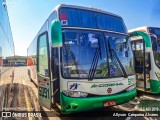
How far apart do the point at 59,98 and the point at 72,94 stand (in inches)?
15.1

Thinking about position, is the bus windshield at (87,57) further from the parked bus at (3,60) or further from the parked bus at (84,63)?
the parked bus at (3,60)

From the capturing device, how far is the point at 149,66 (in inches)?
333

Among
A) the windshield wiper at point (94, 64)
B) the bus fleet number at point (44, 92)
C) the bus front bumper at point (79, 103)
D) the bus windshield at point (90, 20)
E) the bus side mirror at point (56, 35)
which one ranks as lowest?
the bus front bumper at point (79, 103)

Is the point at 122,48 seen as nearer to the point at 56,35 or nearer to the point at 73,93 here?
the point at 73,93

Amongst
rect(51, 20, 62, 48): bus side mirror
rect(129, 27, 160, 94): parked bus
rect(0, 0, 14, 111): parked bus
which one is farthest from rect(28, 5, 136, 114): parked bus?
rect(129, 27, 160, 94): parked bus

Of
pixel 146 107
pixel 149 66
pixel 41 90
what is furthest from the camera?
pixel 149 66

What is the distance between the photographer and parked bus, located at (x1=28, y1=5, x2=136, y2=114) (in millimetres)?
4945

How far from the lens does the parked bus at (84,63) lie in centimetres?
495

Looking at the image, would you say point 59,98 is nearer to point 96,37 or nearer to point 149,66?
point 96,37

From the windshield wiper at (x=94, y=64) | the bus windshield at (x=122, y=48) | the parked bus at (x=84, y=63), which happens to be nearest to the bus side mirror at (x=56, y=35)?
the parked bus at (x=84, y=63)

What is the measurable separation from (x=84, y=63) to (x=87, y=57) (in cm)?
19

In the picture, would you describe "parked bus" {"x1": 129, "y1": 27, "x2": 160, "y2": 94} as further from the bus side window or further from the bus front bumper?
the bus side window

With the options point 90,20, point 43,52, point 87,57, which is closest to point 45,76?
point 43,52

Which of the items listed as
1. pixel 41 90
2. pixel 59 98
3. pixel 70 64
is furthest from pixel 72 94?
pixel 41 90
